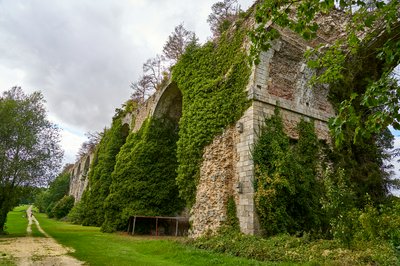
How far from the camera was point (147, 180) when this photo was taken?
53.4ft

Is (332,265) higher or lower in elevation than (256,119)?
lower

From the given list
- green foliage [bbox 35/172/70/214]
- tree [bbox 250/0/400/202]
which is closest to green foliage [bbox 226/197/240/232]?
tree [bbox 250/0/400/202]

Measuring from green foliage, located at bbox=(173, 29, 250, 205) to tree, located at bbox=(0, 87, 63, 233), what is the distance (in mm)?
6855

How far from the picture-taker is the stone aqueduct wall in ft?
32.0

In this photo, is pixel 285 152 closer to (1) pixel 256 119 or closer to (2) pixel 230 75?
(1) pixel 256 119

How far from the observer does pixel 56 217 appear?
34938 mm

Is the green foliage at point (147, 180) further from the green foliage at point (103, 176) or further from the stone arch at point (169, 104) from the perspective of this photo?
the green foliage at point (103, 176)

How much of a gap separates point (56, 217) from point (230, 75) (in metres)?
31.0

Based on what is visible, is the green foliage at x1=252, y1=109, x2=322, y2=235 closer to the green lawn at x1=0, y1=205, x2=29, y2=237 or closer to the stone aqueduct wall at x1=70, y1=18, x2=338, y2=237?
the stone aqueduct wall at x1=70, y1=18, x2=338, y2=237

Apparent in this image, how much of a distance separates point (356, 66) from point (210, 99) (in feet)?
20.6

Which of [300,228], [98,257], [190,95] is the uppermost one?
[190,95]

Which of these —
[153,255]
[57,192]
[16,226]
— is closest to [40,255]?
[153,255]

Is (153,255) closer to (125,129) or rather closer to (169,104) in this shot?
(169,104)

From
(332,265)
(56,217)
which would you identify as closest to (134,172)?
(332,265)
